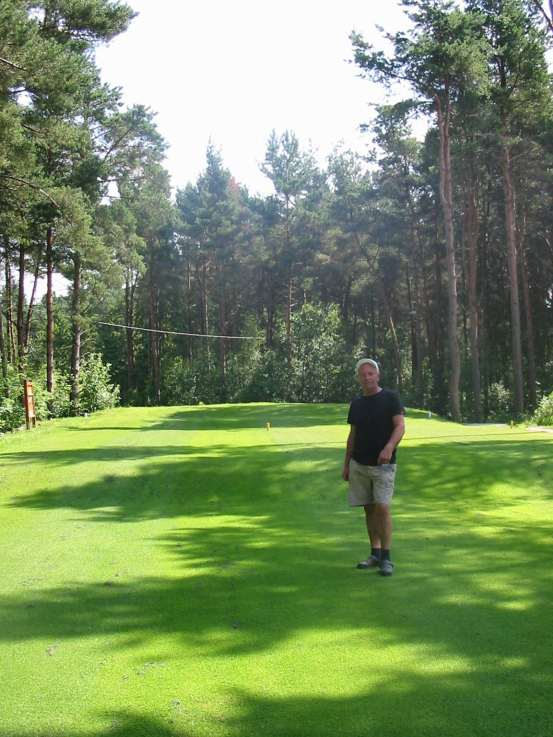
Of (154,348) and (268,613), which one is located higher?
(154,348)

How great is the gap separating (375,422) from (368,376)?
1.36ft

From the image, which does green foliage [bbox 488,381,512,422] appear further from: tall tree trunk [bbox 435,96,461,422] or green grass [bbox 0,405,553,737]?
green grass [bbox 0,405,553,737]

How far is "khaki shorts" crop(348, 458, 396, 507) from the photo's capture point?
7.02m

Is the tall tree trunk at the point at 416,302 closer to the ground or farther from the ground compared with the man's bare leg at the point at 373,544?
farther from the ground

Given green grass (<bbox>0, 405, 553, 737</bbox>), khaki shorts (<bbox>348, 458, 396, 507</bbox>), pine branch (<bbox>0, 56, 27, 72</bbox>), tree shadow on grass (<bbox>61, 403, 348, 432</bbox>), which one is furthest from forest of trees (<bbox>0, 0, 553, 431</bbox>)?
khaki shorts (<bbox>348, 458, 396, 507</bbox>)

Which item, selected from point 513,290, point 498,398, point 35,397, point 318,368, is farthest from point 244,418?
point 498,398

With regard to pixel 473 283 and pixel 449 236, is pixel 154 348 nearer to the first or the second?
pixel 473 283

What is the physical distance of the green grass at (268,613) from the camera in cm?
411

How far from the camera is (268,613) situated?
19.3 feet

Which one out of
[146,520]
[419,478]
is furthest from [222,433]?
[146,520]

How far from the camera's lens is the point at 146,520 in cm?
1118

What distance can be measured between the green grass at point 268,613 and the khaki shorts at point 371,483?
657mm

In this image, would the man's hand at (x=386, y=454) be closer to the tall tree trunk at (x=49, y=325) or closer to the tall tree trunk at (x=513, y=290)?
the tall tree trunk at (x=49, y=325)

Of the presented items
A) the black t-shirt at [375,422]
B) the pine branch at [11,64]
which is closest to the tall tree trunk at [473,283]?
the pine branch at [11,64]
